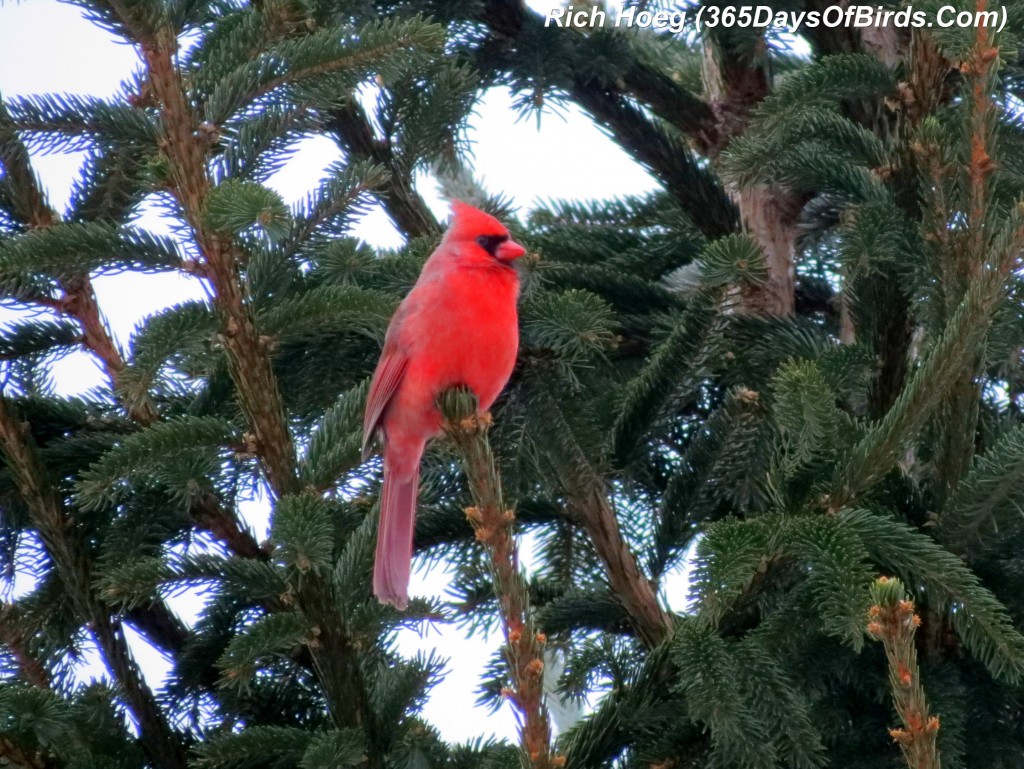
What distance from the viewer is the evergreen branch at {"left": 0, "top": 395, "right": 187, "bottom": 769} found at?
206 centimetres

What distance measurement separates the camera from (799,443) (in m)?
1.78

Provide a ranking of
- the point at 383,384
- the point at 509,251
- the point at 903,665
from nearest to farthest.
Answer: the point at 903,665, the point at 383,384, the point at 509,251

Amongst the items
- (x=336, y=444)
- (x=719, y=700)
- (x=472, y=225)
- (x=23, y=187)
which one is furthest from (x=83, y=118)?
(x=719, y=700)

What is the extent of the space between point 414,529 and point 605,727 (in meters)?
0.75

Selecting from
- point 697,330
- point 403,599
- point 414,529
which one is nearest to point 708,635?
point 403,599

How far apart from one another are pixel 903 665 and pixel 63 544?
1.39 metres

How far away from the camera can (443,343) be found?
264 cm

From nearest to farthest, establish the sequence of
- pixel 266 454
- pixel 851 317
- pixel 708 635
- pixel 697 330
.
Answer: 1. pixel 708 635
2. pixel 266 454
3. pixel 697 330
4. pixel 851 317

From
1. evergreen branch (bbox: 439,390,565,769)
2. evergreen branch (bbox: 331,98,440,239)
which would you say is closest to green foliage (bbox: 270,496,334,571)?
evergreen branch (bbox: 439,390,565,769)

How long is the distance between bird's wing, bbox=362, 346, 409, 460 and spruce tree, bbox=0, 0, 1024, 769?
0.27ft

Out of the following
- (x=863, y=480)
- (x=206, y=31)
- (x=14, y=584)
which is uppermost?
(x=206, y=31)

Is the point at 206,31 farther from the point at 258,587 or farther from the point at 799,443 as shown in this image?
the point at 799,443

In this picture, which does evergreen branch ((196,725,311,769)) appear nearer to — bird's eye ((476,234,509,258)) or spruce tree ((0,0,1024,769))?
spruce tree ((0,0,1024,769))

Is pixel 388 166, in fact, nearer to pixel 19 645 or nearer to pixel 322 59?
pixel 322 59
